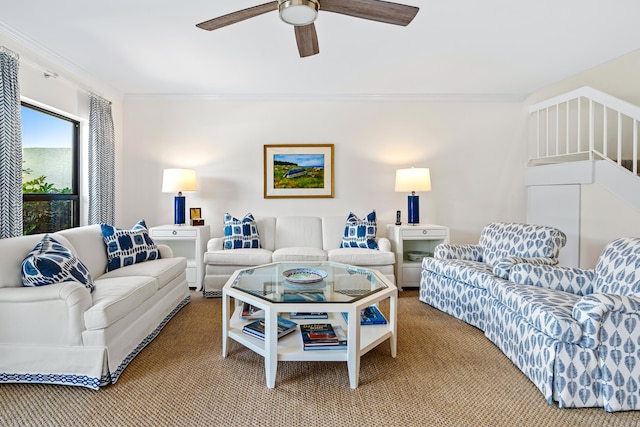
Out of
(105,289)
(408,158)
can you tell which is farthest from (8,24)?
(408,158)

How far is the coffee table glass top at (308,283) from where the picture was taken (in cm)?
211

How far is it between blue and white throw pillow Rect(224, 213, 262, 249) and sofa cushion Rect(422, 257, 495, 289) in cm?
193

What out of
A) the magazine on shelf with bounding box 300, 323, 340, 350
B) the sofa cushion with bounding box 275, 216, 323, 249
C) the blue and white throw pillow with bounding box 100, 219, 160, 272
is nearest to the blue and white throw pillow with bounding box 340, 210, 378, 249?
the sofa cushion with bounding box 275, 216, 323, 249

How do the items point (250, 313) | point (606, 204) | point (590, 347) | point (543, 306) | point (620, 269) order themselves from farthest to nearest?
point (606, 204)
point (250, 313)
point (620, 269)
point (543, 306)
point (590, 347)

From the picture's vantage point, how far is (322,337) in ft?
6.88

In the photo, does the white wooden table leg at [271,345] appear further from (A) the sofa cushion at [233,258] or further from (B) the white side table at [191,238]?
(B) the white side table at [191,238]

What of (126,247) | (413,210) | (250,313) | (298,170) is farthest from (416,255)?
(126,247)

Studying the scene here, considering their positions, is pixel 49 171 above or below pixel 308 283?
above

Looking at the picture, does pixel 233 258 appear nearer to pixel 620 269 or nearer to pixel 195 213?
pixel 195 213

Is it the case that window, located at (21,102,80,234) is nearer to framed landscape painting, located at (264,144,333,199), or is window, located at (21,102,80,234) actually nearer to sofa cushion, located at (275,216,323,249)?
framed landscape painting, located at (264,144,333,199)

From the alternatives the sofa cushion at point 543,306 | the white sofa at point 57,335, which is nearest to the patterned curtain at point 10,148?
the white sofa at point 57,335

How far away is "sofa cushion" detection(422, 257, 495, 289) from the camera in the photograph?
272 centimetres

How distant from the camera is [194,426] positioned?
1.64 m

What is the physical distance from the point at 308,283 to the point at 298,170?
2431 mm
